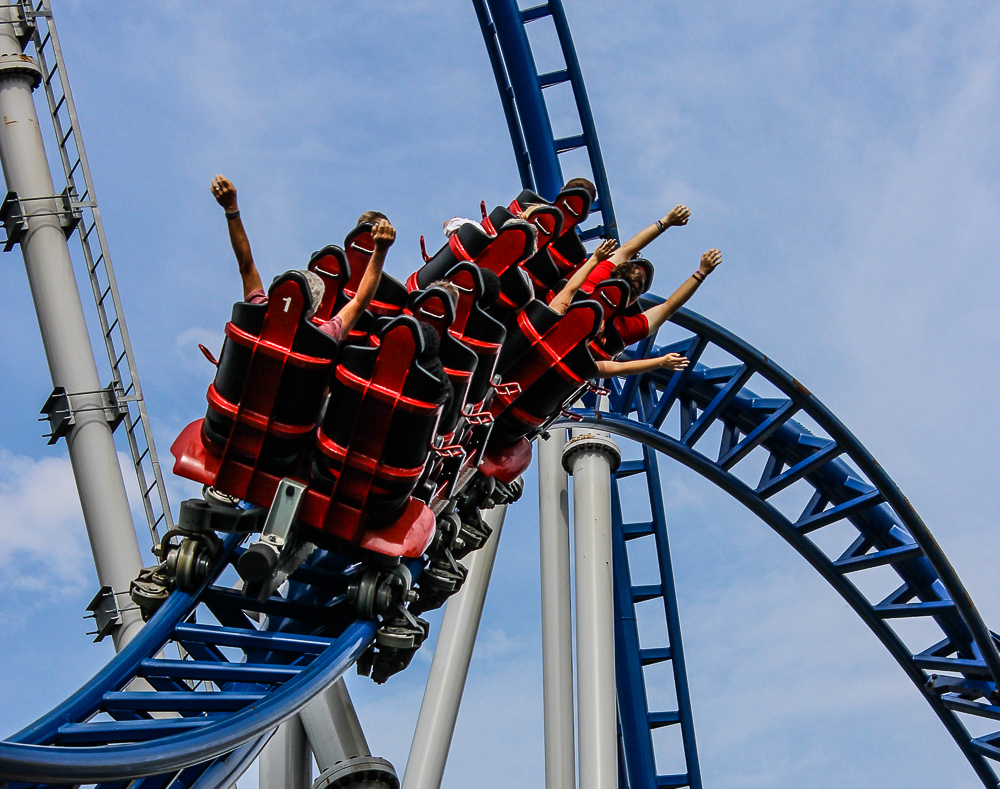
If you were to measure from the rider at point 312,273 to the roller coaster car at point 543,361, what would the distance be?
2.60 ft

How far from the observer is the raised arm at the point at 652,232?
14.3 feet

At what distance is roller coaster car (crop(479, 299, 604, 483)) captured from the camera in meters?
4.23

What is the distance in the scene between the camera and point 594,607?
571 cm

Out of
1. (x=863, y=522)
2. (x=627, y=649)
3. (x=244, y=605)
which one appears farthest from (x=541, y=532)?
(x=244, y=605)

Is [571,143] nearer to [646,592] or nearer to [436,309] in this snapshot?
[646,592]

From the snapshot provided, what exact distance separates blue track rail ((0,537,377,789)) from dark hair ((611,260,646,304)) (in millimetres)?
1473

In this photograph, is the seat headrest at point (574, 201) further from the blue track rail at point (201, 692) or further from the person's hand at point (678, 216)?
the blue track rail at point (201, 692)

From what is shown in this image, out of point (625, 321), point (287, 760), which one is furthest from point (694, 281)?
point (287, 760)

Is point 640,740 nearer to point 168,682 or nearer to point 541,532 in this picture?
point 541,532

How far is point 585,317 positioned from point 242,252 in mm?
1247

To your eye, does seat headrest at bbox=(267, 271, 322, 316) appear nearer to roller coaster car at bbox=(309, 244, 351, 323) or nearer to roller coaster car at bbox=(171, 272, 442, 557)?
roller coaster car at bbox=(171, 272, 442, 557)

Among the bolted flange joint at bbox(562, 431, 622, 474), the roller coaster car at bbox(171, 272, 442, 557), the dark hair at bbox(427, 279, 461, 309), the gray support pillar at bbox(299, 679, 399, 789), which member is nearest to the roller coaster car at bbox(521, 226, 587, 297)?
the dark hair at bbox(427, 279, 461, 309)

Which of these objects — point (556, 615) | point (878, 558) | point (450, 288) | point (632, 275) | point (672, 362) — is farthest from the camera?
point (878, 558)

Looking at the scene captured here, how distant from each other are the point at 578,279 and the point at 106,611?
92.5 inches
